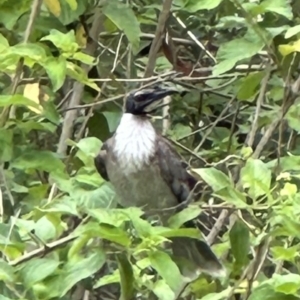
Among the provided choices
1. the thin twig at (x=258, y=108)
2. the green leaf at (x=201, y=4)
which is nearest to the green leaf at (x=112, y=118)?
the thin twig at (x=258, y=108)

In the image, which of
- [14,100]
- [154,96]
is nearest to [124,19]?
[154,96]

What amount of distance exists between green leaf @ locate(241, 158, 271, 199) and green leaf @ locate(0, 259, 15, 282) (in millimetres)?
439

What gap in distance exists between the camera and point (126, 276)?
1.68m

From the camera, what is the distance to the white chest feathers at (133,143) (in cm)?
245

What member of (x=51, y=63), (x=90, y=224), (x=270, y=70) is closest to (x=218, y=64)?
(x=270, y=70)

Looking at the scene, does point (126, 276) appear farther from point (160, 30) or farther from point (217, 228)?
point (160, 30)

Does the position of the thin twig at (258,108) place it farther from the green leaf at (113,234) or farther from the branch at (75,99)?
the green leaf at (113,234)

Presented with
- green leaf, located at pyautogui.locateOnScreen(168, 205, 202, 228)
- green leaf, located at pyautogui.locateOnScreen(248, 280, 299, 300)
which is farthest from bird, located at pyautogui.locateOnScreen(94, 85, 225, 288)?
green leaf, located at pyautogui.locateOnScreen(248, 280, 299, 300)

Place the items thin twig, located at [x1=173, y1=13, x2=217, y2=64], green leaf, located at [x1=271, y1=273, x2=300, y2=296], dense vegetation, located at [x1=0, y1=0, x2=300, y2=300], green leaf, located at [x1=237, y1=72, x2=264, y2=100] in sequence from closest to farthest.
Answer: green leaf, located at [x1=271, y1=273, x2=300, y2=296], dense vegetation, located at [x1=0, y1=0, x2=300, y2=300], green leaf, located at [x1=237, y1=72, x2=264, y2=100], thin twig, located at [x1=173, y1=13, x2=217, y2=64]

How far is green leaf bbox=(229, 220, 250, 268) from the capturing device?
178cm

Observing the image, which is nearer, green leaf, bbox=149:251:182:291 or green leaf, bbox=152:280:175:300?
green leaf, bbox=149:251:182:291

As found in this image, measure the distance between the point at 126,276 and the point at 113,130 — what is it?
3.04ft

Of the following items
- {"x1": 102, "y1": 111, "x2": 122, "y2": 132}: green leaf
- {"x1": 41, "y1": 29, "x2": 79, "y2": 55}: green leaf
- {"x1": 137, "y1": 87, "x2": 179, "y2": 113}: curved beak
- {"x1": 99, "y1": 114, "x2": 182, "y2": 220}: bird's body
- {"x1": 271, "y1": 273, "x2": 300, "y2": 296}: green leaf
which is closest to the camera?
{"x1": 271, "y1": 273, "x2": 300, "y2": 296}: green leaf

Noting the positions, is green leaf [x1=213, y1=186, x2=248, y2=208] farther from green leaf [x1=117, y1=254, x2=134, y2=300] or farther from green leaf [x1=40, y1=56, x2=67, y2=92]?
green leaf [x1=40, y1=56, x2=67, y2=92]
